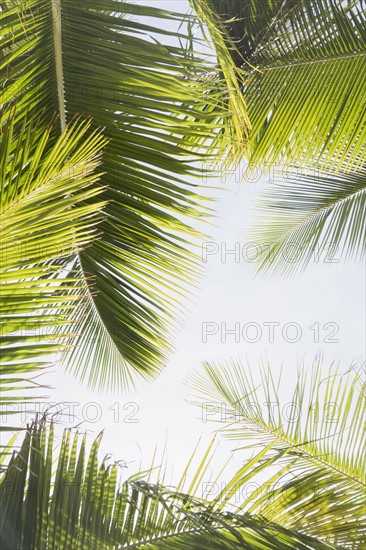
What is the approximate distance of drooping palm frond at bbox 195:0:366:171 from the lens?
2.99 m

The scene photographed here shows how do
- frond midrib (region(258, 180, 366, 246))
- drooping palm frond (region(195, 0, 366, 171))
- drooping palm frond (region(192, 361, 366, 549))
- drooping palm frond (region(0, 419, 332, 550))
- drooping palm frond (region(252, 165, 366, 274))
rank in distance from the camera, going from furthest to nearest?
frond midrib (region(258, 180, 366, 246)) < drooping palm frond (region(252, 165, 366, 274)) < drooping palm frond (region(195, 0, 366, 171)) < drooping palm frond (region(192, 361, 366, 549)) < drooping palm frond (region(0, 419, 332, 550))

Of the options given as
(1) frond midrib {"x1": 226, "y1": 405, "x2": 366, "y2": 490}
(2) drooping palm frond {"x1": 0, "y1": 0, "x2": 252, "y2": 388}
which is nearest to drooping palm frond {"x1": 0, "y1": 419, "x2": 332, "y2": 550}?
(2) drooping palm frond {"x1": 0, "y1": 0, "x2": 252, "y2": 388}

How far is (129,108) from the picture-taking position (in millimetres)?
2414

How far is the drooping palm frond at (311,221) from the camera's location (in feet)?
14.4

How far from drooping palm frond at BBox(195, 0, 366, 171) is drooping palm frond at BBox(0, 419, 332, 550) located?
1651 mm

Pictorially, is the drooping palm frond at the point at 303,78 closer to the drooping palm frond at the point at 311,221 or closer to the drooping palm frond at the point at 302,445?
the drooping palm frond at the point at 311,221

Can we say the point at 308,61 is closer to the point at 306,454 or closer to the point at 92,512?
the point at 306,454

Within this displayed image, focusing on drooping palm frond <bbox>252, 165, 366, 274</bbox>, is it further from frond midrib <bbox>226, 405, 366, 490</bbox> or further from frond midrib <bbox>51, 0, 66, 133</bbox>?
frond midrib <bbox>51, 0, 66, 133</bbox>

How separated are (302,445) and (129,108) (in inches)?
62.9

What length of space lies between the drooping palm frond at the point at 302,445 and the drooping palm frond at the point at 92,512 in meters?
0.19

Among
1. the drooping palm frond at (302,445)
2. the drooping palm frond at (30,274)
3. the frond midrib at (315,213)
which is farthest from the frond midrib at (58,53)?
the frond midrib at (315,213)

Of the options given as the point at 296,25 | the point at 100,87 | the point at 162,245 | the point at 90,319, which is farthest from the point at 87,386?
the point at 296,25

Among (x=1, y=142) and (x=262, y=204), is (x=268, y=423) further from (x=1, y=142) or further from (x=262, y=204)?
(x=1, y=142)

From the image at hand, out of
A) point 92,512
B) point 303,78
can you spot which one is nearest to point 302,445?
point 92,512
